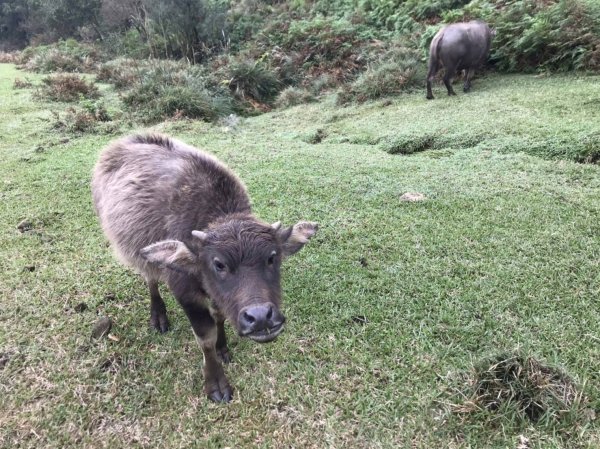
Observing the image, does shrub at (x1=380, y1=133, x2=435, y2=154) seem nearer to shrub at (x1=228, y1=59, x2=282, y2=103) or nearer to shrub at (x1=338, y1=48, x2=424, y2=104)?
shrub at (x1=338, y1=48, x2=424, y2=104)

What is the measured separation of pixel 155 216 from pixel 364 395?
6.40 ft

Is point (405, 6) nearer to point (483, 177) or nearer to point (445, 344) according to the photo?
point (483, 177)

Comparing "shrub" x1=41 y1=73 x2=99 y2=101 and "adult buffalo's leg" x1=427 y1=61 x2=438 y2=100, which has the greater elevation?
"shrub" x1=41 y1=73 x2=99 y2=101

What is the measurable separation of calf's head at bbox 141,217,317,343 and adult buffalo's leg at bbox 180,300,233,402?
9.7 inches

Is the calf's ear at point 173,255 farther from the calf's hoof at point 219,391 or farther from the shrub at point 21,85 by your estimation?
the shrub at point 21,85

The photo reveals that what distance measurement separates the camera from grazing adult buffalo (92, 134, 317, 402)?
96.9 inches

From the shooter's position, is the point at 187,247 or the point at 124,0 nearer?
the point at 187,247

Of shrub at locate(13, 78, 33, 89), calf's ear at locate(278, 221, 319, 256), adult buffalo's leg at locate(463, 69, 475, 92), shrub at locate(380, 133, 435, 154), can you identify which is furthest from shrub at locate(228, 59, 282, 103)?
calf's ear at locate(278, 221, 319, 256)

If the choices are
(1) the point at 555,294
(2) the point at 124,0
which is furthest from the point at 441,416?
(2) the point at 124,0

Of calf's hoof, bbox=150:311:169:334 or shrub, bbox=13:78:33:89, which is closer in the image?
calf's hoof, bbox=150:311:169:334

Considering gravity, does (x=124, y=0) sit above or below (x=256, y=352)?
above

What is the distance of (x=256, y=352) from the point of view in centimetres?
327

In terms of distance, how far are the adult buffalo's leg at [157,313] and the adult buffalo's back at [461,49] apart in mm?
8852

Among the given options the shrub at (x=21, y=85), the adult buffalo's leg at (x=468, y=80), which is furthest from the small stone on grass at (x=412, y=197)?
the shrub at (x=21, y=85)
